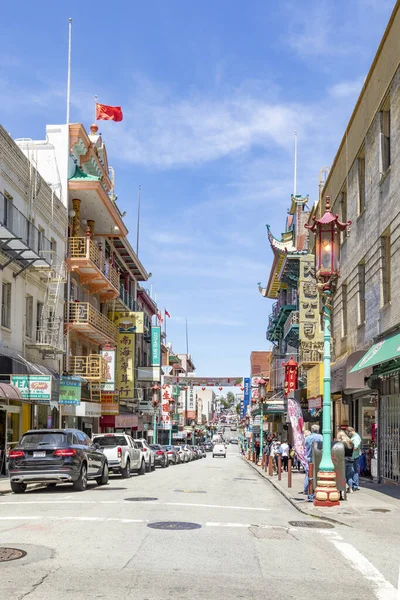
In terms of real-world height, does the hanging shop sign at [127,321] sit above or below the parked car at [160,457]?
above

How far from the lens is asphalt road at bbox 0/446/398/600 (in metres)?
6.98

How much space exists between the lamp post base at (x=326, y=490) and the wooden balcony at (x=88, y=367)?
23.9 m

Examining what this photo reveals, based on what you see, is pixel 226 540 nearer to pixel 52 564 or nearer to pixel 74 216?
pixel 52 564

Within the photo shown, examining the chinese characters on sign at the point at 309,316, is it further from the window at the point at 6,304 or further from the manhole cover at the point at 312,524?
the manhole cover at the point at 312,524

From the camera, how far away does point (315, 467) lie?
1691 centimetres

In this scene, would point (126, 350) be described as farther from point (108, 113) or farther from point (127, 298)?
point (108, 113)

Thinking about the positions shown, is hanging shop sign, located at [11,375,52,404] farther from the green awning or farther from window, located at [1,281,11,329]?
the green awning

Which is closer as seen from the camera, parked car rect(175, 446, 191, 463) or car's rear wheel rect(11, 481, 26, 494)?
car's rear wheel rect(11, 481, 26, 494)

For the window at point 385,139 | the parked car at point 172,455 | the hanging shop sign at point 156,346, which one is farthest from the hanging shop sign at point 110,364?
the window at point 385,139

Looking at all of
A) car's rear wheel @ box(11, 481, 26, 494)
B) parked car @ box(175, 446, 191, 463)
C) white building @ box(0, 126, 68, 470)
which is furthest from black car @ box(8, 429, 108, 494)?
parked car @ box(175, 446, 191, 463)

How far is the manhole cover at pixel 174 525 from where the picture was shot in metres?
11.3

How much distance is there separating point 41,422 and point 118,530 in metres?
22.3

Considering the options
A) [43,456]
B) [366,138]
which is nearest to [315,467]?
[43,456]

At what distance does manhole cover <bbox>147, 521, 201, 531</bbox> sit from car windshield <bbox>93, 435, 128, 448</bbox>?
15.0m
